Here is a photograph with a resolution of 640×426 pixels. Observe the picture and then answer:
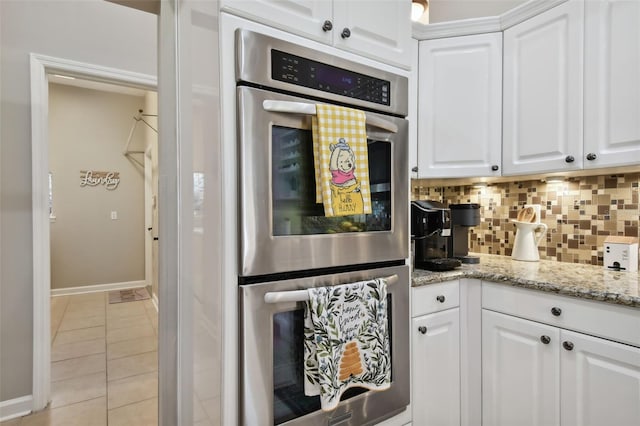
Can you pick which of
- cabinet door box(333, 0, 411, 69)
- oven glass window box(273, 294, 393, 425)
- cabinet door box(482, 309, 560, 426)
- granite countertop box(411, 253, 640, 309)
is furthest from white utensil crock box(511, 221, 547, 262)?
oven glass window box(273, 294, 393, 425)

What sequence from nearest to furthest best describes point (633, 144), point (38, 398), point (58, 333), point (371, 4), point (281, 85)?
point (281, 85)
point (371, 4)
point (633, 144)
point (38, 398)
point (58, 333)

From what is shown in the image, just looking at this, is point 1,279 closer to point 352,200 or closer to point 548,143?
point 352,200

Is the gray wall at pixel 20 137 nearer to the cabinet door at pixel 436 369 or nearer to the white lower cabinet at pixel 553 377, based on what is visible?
the cabinet door at pixel 436 369

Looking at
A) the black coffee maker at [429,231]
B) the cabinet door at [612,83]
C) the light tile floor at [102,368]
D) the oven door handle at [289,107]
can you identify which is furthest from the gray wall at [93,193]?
the cabinet door at [612,83]

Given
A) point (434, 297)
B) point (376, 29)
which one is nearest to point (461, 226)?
point (434, 297)

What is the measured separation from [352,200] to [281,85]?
396mm

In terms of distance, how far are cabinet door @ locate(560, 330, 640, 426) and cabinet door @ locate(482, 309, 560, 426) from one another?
0.14 ft

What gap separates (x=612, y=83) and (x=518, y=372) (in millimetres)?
1308

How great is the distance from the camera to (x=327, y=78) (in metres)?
1.11

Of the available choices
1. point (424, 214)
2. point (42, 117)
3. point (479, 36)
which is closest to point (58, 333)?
point (42, 117)

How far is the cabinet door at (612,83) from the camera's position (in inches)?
56.7

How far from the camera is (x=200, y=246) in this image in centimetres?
108

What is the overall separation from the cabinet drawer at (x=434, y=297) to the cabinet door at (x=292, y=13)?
41.8 inches

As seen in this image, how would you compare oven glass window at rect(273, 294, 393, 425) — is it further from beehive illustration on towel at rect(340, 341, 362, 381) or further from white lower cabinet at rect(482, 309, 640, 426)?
white lower cabinet at rect(482, 309, 640, 426)
